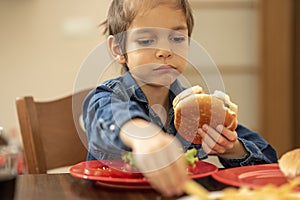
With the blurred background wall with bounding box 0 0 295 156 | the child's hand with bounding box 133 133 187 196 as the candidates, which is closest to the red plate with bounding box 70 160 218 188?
the child's hand with bounding box 133 133 187 196

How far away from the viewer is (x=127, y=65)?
4.77 feet

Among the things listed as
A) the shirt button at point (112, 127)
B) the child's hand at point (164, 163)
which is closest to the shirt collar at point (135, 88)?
the shirt button at point (112, 127)

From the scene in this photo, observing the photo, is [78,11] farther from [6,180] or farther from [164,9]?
[6,180]

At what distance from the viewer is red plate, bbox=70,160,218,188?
1.02 metres

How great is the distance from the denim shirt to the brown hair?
11 centimetres

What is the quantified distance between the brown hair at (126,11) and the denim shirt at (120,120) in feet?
0.36

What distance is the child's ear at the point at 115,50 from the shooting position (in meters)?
1.45

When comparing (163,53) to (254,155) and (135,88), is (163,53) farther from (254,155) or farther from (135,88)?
(254,155)

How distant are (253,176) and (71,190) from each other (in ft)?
1.06

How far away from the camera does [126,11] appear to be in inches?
54.6

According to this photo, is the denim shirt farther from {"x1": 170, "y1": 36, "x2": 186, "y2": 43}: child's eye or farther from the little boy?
{"x1": 170, "y1": 36, "x2": 186, "y2": 43}: child's eye

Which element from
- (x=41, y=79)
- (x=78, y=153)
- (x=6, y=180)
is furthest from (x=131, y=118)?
(x=41, y=79)

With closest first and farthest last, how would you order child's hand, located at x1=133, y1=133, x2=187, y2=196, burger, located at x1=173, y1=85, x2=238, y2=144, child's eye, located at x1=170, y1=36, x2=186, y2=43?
child's hand, located at x1=133, y1=133, x2=187, y2=196, burger, located at x1=173, y1=85, x2=238, y2=144, child's eye, located at x1=170, y1=36, x2=186, y2=43

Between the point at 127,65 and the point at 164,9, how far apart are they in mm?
188
